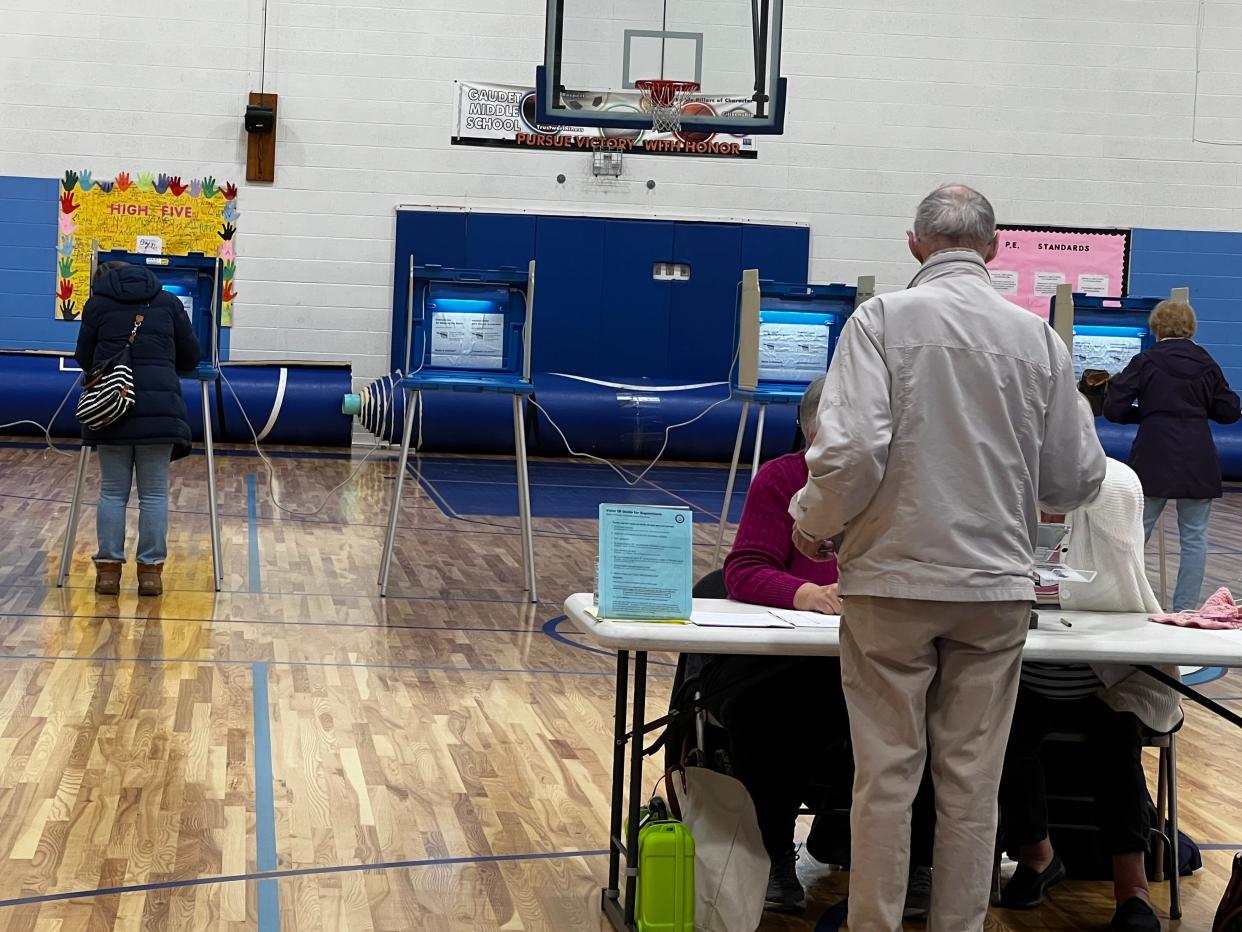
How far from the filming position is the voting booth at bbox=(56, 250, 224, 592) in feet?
21.2

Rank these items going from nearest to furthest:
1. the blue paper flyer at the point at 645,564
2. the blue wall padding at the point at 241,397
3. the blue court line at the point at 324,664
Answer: the blue paper flyer at the point at 645,564
the blue court line at the point at 324,664
the blue wall padding at the point at 241,397

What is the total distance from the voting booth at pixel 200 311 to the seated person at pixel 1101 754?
13.7 ft

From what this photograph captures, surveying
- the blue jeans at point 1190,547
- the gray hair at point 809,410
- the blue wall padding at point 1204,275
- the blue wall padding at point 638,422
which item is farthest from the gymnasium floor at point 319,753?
the blue wall padding at point 1204,275

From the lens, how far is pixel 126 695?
15.5 ft

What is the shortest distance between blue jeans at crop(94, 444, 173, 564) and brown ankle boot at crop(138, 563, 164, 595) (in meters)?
0.03

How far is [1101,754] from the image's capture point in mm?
3248

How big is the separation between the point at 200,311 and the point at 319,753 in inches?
138

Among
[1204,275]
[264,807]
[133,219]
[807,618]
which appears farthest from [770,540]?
[1204,275]

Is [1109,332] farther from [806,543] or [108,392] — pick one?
[806,543]

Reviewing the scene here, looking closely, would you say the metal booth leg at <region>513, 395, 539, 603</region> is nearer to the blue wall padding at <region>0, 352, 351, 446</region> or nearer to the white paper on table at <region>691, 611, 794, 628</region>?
the white paper on table at <region>691, 611, 794, 628</region>

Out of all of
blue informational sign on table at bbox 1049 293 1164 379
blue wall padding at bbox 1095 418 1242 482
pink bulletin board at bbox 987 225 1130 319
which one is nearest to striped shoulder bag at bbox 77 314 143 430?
blue informational sign on table at bbox 1049 293 1164 379

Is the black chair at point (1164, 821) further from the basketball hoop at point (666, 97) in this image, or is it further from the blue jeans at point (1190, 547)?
the basketball hoop at point (666, 97)

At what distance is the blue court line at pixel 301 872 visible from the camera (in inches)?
121

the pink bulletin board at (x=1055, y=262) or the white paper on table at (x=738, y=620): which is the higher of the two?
the pink bulletin board at (x=1055, y=262)
